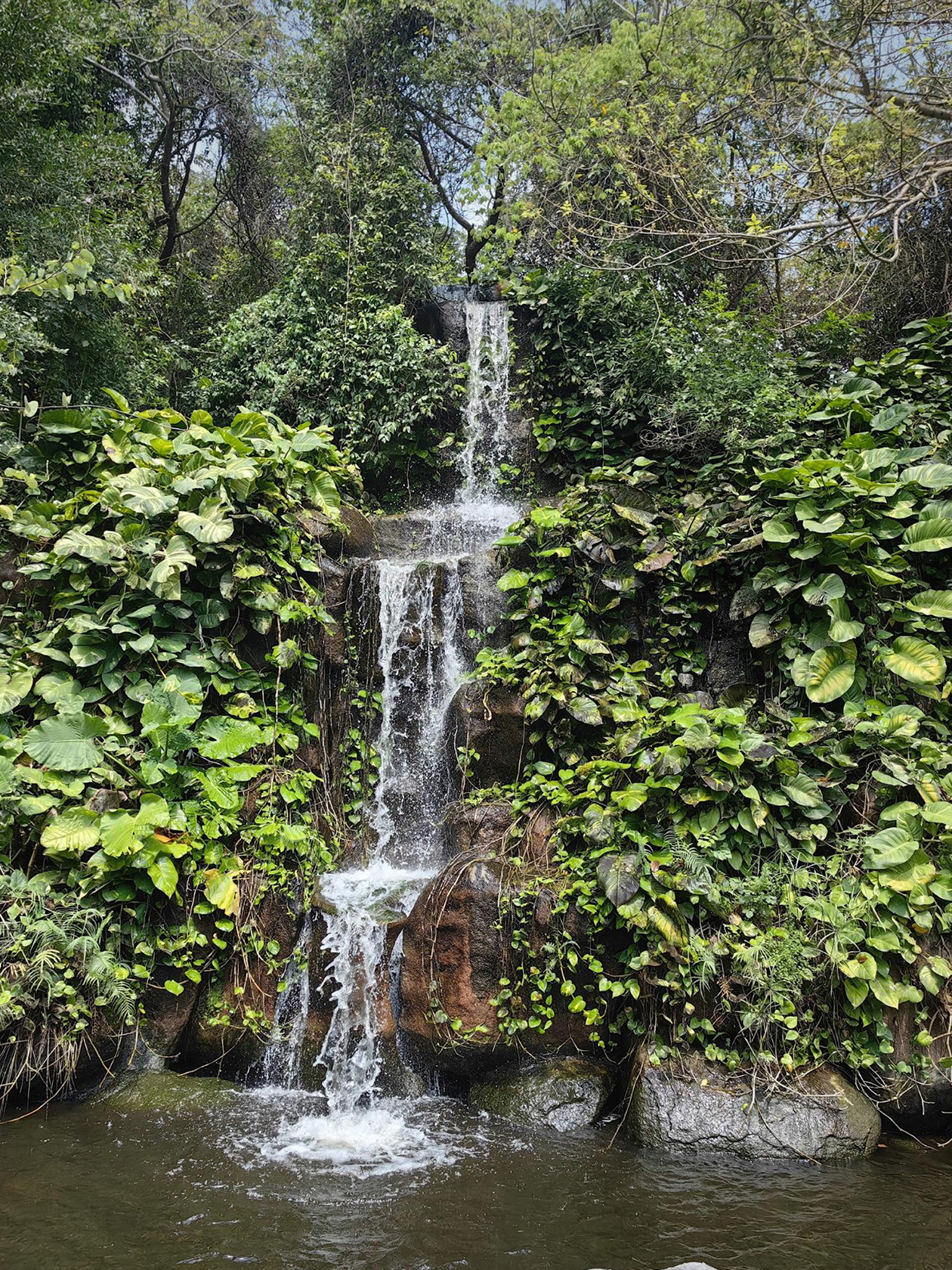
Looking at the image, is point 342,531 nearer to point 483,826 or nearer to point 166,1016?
point 483,826

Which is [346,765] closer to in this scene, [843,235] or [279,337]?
[279,337]

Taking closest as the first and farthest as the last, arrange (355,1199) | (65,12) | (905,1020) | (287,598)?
1. (355,1199)
2. (905,1020)
3. (287,598)
4. (65,12)

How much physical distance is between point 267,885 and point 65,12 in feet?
Result: 28.9

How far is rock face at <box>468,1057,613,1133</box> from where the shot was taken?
468 cm

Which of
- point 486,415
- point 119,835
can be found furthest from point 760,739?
point 486,415

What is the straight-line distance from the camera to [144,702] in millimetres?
5621

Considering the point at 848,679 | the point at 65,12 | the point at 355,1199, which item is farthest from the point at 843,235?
the point at 355,1199

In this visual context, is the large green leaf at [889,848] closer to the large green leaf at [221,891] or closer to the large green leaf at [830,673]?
the large green leaf at [830,673]

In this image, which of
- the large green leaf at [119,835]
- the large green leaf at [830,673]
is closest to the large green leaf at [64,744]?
the large green leaf at [119,835]

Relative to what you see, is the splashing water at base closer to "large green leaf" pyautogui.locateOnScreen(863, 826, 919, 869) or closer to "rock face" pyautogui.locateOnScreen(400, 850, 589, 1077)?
"rock face" pyautogui.locateOnScreen(400, 850, 589, 1077)

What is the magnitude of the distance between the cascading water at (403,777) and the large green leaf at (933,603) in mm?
3578

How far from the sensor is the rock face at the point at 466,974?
5035 millimetres

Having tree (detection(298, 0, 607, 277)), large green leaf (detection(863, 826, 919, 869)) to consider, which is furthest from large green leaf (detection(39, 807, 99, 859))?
tree (detection(298, 0, 607, 277))

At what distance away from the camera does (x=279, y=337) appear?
1021 cm
